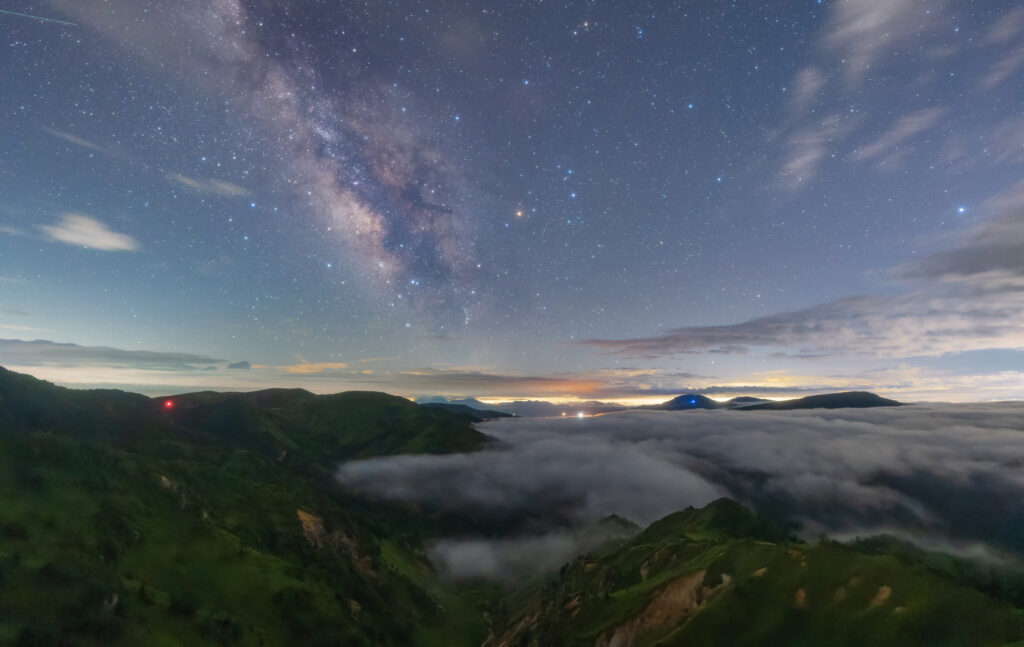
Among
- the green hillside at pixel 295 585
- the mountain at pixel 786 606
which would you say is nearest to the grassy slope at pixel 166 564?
the green hillside at pixel 295 585

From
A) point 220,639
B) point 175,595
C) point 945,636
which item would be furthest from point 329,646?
point 945,636


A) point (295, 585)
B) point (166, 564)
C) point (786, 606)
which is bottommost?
point (295, 585)

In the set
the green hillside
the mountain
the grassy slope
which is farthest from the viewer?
the grassy slope

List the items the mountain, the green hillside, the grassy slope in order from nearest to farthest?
1. the mountain
2. the green hillside
3. the grassy slope

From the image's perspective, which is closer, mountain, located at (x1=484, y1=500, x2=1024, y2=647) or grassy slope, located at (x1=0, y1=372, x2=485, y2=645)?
mountain, located at (x1=484, y1=500, x2=1024, y2=647)

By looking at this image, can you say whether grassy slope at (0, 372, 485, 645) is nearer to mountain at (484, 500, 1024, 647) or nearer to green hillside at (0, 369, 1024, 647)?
green hillside at (0, 369, 1024, 647)

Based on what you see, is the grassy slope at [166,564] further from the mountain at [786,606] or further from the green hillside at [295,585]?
the mountain at [786,606]

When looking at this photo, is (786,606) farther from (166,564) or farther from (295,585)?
(166,564)

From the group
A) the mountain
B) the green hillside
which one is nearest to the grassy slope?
the green hillside

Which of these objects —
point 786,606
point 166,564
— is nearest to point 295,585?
point 166,564
